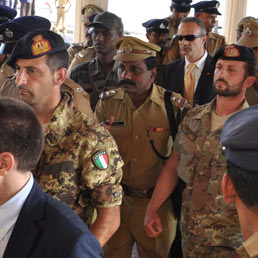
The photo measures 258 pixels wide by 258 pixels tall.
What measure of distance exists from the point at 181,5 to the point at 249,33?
2.95ft

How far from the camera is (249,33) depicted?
428 cm

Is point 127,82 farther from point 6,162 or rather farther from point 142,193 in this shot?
point 6,162

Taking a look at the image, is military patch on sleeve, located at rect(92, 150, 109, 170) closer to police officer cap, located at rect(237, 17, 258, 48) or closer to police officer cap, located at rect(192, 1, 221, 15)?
police officer cap, located at rect(237, 17, 258, 48)

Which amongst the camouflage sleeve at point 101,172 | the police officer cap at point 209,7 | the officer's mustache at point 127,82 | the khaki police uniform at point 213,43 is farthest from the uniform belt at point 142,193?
the police officer cap at point 209,7

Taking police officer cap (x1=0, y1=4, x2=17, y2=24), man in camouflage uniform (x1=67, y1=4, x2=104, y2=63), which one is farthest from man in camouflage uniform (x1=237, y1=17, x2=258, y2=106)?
police officer cap (x1=0, y1=4, x2=17, y2=24)

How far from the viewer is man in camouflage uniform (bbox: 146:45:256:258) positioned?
2330mm

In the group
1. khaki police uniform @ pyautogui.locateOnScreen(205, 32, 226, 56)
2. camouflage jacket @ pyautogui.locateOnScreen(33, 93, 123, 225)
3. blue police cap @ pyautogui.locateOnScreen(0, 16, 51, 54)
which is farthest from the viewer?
khaki police uniform @ pyautogui.locateOnScreen(205, 32, 226, 56)

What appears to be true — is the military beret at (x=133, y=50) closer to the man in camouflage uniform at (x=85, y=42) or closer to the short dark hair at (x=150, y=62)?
the short dark hair at (x=150, y=62)

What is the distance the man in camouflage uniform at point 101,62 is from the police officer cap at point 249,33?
125 centimetres

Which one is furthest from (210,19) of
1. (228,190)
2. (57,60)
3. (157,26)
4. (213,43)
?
(228,190)

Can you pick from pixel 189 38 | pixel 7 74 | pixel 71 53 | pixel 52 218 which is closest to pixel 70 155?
pixel 52 218

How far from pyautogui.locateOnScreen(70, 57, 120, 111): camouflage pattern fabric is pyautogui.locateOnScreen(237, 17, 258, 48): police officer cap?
1.34 meters

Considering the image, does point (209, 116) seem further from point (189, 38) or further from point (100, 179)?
point (189, 38)

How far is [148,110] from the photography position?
287cm
